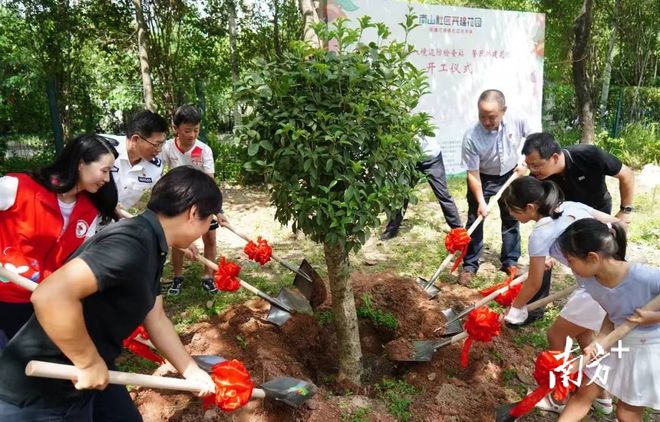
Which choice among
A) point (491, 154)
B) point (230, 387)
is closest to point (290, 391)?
point (230, 387)

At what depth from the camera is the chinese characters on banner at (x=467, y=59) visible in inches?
309

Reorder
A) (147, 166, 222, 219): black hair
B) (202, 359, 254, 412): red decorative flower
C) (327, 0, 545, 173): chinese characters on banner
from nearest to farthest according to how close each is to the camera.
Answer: (147, 166, 222, 219): black hair
(202, 359, 254, 412): red decorative flower
(327, 0, 545, 173): chinese characters on banner

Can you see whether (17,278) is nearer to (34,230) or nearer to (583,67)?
(34,230)

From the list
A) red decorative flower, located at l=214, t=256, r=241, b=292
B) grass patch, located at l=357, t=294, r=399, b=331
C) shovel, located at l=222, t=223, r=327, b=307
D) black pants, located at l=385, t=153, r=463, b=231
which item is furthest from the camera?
black pants, located at l=385, t=153, r=463, b=231

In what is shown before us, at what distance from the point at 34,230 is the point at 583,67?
35.9 ft

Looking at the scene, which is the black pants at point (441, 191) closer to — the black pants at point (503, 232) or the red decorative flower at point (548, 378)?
the black pants at point (503, 232)

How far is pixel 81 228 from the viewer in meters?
2.54

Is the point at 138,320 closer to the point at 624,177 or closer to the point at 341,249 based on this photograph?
the point at 341,249

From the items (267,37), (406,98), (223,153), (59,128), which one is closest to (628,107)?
(267,37)

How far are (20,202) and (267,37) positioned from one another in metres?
8.81

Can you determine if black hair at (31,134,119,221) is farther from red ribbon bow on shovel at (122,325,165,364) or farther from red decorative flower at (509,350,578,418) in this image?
red decorative flower at (509,350,578,418)

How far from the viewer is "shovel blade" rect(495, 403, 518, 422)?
103 inches

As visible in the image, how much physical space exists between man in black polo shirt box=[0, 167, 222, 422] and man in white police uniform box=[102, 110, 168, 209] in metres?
1.67

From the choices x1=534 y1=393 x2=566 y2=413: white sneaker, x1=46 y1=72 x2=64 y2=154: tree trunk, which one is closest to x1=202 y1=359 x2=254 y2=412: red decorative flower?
x1=534 y1=393 x2=566 y2=413: white sneaker
